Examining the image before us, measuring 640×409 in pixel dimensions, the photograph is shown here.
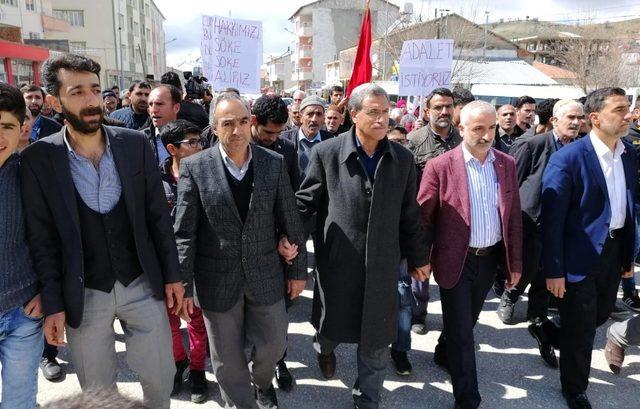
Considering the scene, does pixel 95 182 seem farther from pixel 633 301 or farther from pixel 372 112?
pixel 633 301

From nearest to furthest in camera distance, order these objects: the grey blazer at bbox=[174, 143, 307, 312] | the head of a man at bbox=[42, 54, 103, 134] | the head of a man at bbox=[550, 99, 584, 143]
→ 1. the head of a man at bbox=[42, 54, 103, 134]
2. the grey blazer at bbox=[174, 143, 307, 312]
3. the head of a man at bbox=[550, 99, 584, 143]

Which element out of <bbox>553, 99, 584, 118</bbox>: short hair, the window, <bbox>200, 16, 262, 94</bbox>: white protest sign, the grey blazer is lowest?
the grey blazer

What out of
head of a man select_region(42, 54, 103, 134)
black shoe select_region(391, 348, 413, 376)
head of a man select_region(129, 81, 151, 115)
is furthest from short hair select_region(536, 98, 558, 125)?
head of a man select_region(42, 54, 103, 134)

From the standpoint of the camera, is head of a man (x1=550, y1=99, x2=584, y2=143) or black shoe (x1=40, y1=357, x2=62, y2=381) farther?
head of a man (x1=550, y1=99, x2=584, y2=143)

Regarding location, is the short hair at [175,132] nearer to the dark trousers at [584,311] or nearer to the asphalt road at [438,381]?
the asphalt road at [438,381]

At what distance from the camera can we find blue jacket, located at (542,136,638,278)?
2980 millimetres

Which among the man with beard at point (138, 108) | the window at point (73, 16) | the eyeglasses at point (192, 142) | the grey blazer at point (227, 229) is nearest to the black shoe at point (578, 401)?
the grey blazer at point (227, 229)

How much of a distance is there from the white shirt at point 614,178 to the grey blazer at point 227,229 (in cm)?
204

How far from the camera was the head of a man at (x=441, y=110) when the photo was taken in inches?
164

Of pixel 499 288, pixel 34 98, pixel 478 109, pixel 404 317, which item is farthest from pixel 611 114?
pixel 34 98

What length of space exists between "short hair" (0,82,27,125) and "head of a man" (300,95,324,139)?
102 inches

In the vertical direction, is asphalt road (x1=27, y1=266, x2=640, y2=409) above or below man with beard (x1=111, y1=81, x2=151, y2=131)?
below

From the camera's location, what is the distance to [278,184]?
275 centimetres

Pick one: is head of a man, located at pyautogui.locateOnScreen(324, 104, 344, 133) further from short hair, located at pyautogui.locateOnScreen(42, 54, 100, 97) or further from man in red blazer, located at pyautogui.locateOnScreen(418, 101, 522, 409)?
short hair, located at pyautogui.locateOnScreen(42, 54, 100, 97)
